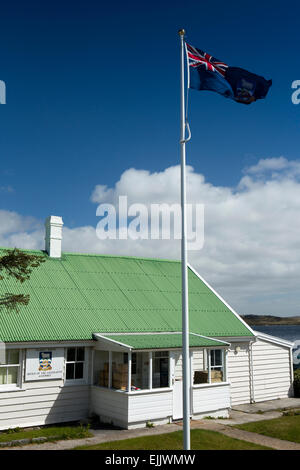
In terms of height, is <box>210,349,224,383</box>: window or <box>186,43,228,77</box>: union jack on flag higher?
<box>186,43,228,77</box>: union jack on flag

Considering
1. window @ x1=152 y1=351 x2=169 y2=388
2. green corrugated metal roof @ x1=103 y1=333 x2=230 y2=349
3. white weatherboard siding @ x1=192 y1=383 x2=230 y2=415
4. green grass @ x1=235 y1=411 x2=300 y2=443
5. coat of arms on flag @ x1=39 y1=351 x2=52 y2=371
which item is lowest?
green grass @ x1=235 y1=411 x2=300 y2=443

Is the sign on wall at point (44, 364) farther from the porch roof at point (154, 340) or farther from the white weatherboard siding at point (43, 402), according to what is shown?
the porch roof at point (154, 340)

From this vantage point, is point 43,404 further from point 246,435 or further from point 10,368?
point 246,435

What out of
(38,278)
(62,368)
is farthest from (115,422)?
(38,278)

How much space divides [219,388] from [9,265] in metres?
11.2

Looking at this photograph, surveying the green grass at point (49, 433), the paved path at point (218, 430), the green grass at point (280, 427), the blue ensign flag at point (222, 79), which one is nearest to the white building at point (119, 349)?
the green grass at point (49, 433)

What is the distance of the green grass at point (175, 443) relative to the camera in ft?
47.4

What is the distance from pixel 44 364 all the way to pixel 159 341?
15.5 feet

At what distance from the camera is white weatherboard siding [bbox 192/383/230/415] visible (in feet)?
62.9

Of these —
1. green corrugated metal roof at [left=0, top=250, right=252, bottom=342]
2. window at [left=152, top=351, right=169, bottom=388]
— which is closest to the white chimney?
green corrugated metal roof at [left=0, top=250, right=252, bottom=342]

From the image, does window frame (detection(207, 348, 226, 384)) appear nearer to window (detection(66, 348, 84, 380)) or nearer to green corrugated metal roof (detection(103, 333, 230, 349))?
green corrugated metal roof (detection(103, 333, 230, 349))

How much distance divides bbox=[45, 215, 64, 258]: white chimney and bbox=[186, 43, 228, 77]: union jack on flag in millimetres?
12352

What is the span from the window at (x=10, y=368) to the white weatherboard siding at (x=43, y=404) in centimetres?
46
